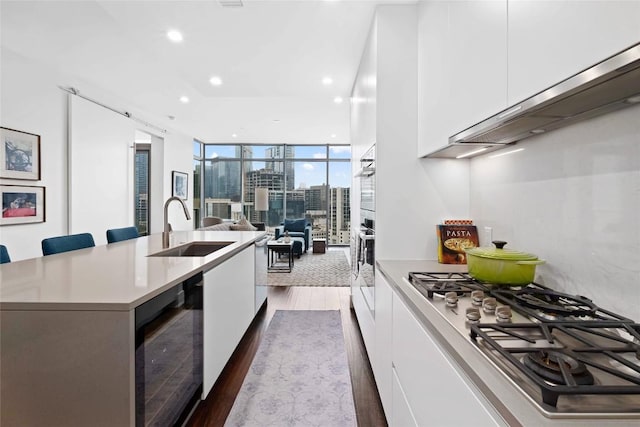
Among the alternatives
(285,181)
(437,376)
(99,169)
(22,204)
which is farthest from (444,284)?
(285,181)

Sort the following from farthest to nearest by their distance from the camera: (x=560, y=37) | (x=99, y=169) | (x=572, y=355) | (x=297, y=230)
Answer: (x=297, y=230) < (x=99, y=169) < (x=560, y=37) < (x=572, y=355)

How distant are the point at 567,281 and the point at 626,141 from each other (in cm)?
53

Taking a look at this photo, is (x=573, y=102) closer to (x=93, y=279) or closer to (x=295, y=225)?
(x=93, y=279)

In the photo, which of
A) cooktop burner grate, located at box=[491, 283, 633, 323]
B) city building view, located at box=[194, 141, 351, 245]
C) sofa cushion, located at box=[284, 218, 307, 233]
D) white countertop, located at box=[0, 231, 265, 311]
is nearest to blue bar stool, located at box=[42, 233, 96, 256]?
white countertop, located at box=[0, 231, 265, 311]

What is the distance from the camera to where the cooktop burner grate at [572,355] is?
1.84 feet

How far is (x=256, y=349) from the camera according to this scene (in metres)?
2.67

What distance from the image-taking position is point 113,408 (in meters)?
1.08

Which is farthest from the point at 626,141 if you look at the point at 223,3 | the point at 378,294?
the point at 223,3

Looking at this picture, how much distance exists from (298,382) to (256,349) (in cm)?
62

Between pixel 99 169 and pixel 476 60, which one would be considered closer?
pixel 476 60

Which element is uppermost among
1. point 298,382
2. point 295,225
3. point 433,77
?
point 433,77

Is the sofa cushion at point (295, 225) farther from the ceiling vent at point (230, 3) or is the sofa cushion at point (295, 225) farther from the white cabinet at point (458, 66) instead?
the white cabinet at point (458, 66)

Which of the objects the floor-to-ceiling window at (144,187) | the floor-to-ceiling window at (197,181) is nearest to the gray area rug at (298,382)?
the floor-to-ceiling window at (144,187)

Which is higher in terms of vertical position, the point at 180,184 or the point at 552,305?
the point at 180,184
